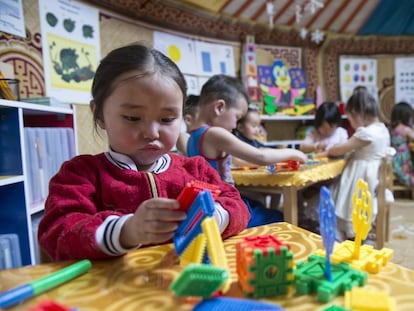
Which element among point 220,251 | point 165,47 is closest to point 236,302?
point 220,251

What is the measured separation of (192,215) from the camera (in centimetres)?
34

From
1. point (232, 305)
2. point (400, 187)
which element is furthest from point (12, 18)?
point (400, 187)

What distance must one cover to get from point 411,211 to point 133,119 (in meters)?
2.87

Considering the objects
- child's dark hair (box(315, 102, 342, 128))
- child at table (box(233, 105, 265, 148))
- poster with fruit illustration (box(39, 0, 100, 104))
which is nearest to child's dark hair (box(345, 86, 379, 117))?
child's dark hair (box(315, 102, 342, 128))

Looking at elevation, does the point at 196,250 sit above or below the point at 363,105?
below

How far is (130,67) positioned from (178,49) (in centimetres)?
196

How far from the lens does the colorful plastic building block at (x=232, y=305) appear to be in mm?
275

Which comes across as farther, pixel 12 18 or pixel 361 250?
pixel 12 18

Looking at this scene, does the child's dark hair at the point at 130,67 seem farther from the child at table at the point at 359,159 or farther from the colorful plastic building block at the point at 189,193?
the child at table at the point at 359,159

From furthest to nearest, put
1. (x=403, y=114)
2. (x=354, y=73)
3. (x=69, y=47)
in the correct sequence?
(x=354, y=73) < (x=403, y=114) < (x=69, y=47)

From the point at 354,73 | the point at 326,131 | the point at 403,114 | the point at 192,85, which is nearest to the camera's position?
the point at 326,131

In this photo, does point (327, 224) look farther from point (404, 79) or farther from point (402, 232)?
point (404, 79)

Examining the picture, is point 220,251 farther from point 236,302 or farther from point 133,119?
point 133,119

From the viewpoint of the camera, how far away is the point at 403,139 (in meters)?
3.18
